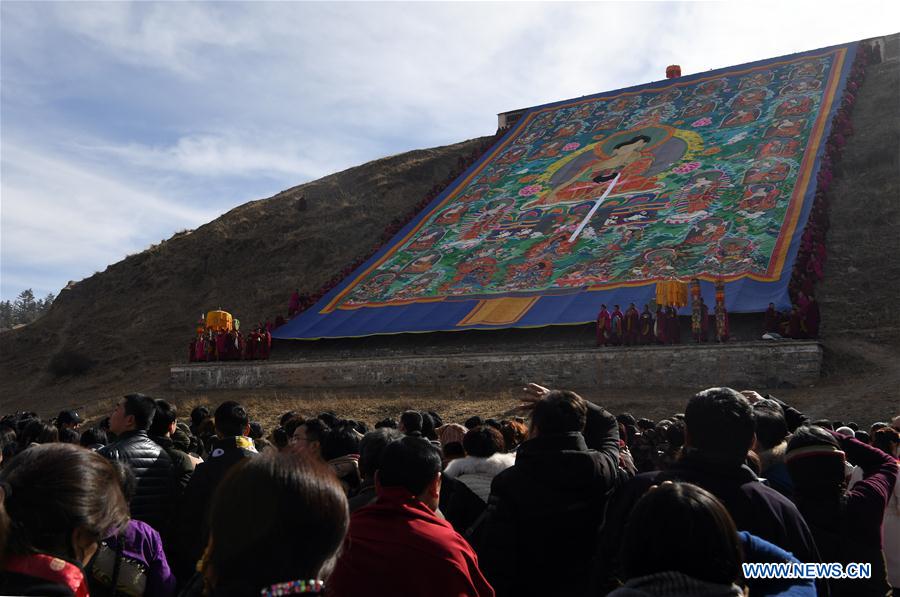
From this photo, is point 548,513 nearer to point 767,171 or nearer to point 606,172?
point 767,171

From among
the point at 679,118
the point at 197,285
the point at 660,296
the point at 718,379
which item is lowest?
the point at 718,379

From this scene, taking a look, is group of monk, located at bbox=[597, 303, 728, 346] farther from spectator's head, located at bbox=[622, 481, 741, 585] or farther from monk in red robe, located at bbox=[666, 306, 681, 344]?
spectator's head, located at bbox=[622, 481, 741, 585]

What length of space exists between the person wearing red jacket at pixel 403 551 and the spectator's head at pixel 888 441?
2.71 meters

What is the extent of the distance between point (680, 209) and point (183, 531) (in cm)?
1696

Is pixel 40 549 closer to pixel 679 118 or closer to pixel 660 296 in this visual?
pixel 660 296

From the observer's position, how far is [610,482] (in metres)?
3.00

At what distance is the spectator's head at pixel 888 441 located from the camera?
4105 millimetres

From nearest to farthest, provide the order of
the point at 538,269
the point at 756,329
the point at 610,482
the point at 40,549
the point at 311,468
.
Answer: the point at 311,468 < the point at 40,549 < the point at 610,482 < the point at 756,329 < the point at 538,269

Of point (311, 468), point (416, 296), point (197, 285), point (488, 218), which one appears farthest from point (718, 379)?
point (197, 285)

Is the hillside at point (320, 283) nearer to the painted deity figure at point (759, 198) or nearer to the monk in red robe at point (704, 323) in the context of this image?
the painted deity figure at point (759, 198)

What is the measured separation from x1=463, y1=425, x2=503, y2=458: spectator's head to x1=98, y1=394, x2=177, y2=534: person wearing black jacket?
4.43 feet

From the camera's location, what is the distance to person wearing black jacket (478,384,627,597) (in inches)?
115

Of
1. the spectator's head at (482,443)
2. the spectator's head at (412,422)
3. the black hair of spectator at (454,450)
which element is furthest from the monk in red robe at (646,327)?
the spectator's head at (482,443)

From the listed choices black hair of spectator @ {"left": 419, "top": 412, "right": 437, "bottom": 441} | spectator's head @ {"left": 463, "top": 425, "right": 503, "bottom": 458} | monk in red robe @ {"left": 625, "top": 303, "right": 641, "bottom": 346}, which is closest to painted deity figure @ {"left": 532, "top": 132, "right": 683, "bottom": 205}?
monk in red robe @ {"left": 625, "top": 303, "right": 641, "bottom": 346}
